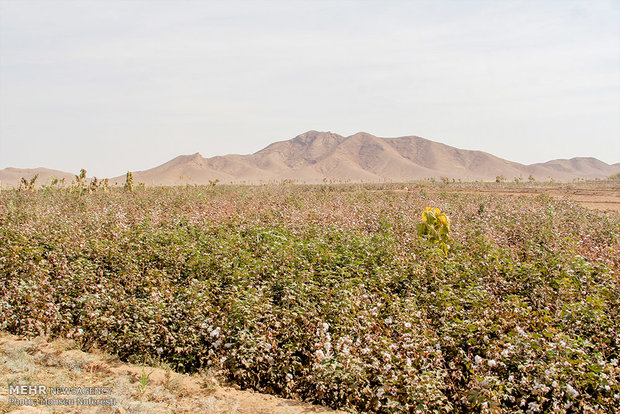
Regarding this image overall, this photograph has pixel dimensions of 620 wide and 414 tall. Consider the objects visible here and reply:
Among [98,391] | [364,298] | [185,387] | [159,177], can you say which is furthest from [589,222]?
[159,177]

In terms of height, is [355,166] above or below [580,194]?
above

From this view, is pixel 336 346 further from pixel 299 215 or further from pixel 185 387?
pixel 299 215

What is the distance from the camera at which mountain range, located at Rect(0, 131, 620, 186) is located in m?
124

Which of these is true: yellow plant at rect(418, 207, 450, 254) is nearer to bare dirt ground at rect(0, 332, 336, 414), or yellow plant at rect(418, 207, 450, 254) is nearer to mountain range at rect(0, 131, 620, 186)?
bare dirt ground at rect(0, 332, 336, 414)

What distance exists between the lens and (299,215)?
35.1 ft

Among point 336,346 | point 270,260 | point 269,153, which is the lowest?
point 336,346

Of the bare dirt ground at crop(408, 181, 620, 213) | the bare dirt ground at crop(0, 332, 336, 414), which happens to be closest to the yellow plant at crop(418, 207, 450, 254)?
the bare dirt ground at crop(0, 332, 336, 414)

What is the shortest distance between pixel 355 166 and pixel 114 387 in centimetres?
14338

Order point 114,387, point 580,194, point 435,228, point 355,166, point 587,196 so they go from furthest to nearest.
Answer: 1. point 355,166
2. point 580,194
3. point 587,196
4. point 435,228
5. point 114,387

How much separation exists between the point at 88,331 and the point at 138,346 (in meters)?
0.83

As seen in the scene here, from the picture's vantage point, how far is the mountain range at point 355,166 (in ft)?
407

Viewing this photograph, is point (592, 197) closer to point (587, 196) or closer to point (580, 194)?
point (587, 196)

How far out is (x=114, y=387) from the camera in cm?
399

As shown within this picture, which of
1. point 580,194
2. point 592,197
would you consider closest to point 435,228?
point 592,197
